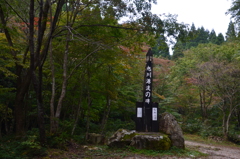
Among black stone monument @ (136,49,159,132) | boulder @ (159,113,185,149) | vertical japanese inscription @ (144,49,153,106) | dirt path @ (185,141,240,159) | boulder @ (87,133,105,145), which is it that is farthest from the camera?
boulder @ (87,133,105,145)

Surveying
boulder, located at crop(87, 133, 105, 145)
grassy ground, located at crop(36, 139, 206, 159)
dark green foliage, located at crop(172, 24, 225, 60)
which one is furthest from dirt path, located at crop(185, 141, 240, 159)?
boulder, located at crop(87, 133, 105, 145)

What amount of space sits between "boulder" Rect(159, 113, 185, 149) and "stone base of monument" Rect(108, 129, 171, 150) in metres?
0.43

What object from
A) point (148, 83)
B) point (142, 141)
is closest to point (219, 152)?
point (142, 141)

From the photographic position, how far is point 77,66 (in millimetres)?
8141

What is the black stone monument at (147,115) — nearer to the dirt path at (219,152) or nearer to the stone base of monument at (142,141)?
the stone base of monument at (142,141)

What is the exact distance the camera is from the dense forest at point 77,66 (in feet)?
21.6

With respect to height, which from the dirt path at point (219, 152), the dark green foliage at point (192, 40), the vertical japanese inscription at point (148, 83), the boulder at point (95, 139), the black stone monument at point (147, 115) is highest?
the dark green foliage at point (192, 40)

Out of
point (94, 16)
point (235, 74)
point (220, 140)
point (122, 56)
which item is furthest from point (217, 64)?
point (94, 16)

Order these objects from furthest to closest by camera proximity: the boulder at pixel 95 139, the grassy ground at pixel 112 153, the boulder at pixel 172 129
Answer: the boulder at pixel 95 139, the boulder at pixel 172 129, the grassy ground at pixel 112 153

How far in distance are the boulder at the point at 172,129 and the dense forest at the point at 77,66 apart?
2.62 m

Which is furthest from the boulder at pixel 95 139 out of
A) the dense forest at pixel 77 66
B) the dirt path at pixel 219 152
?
the dirt path at pixel 219 152

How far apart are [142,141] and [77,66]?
3851mm

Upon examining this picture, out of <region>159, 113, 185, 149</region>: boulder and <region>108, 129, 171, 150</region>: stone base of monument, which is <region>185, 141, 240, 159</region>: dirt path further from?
<region>108, 129, 171, 150</region>: stone base of monument

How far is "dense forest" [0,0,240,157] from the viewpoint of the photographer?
6.59 m
